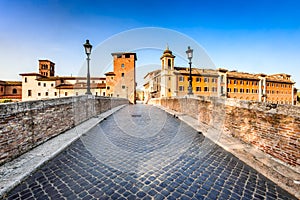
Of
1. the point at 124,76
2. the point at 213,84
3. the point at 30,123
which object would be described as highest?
the point at 124,76

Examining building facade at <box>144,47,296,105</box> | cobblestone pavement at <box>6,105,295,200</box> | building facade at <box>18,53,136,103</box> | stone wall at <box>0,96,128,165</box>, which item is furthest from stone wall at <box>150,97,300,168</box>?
building facade at <box>18,53,136,103</box>

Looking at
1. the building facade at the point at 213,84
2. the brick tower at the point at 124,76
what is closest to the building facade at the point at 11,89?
the brick tower at the point at 124,76

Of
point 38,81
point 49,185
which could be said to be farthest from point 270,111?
point 38,81

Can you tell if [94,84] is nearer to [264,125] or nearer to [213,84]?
[213,84]

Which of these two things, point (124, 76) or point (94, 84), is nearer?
point (124, 76)

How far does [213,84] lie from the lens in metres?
49.6

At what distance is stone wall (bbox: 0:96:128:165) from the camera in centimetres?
335

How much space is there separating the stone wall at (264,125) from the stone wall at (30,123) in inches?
255

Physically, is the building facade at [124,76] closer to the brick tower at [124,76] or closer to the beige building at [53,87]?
the brick tower at [124,76]

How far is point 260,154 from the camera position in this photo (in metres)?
3.92

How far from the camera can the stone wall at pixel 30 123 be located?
335 centimetres

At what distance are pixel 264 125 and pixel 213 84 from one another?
49.5 m

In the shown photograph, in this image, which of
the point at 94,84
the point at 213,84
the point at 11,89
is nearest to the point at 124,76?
the point at 94,84

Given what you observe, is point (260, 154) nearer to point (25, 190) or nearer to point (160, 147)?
point (160, 147)
